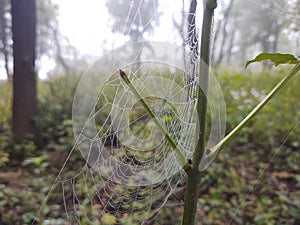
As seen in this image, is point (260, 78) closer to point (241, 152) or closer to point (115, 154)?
point (241, 152)

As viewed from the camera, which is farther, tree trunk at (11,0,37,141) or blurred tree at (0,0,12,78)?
blurred tree at (0,0,12,78)

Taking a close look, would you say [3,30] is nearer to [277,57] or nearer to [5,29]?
[5,29]

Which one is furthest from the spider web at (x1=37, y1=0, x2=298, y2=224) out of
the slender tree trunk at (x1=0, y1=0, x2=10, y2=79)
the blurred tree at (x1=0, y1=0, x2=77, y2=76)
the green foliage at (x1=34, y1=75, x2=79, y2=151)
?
the slender tree trunk at (x1=0, y1=0, x2=10, y2=79)

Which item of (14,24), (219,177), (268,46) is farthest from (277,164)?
(268,46)

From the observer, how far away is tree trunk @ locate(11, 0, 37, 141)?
2256mm

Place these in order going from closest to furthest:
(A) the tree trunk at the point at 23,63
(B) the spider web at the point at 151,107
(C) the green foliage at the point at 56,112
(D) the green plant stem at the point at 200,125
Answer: (D) the green plant stem at the point at 200,125 < (B) the spider web at the point at 151,107 < (C) the green foliage at the point at 56,112 < (A) the tree trunk at the point at 23,63

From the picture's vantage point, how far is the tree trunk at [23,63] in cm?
226

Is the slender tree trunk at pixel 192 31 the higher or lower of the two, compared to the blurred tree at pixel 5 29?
lower

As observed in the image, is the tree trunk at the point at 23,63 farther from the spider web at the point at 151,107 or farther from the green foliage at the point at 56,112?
the spider web at the point at 151,107

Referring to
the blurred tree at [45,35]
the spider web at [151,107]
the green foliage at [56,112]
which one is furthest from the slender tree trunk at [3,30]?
the spider web at [151,107]

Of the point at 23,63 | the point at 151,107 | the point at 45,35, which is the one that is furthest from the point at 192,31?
the point at 45,35

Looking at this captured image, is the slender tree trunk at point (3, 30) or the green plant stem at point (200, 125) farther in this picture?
the slender tree trunk at point (3, 30)

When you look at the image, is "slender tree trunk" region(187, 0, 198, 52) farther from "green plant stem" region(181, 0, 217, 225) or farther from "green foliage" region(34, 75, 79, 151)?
"green foliage" region(34, 75, 79, 151)

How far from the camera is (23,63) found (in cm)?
231
